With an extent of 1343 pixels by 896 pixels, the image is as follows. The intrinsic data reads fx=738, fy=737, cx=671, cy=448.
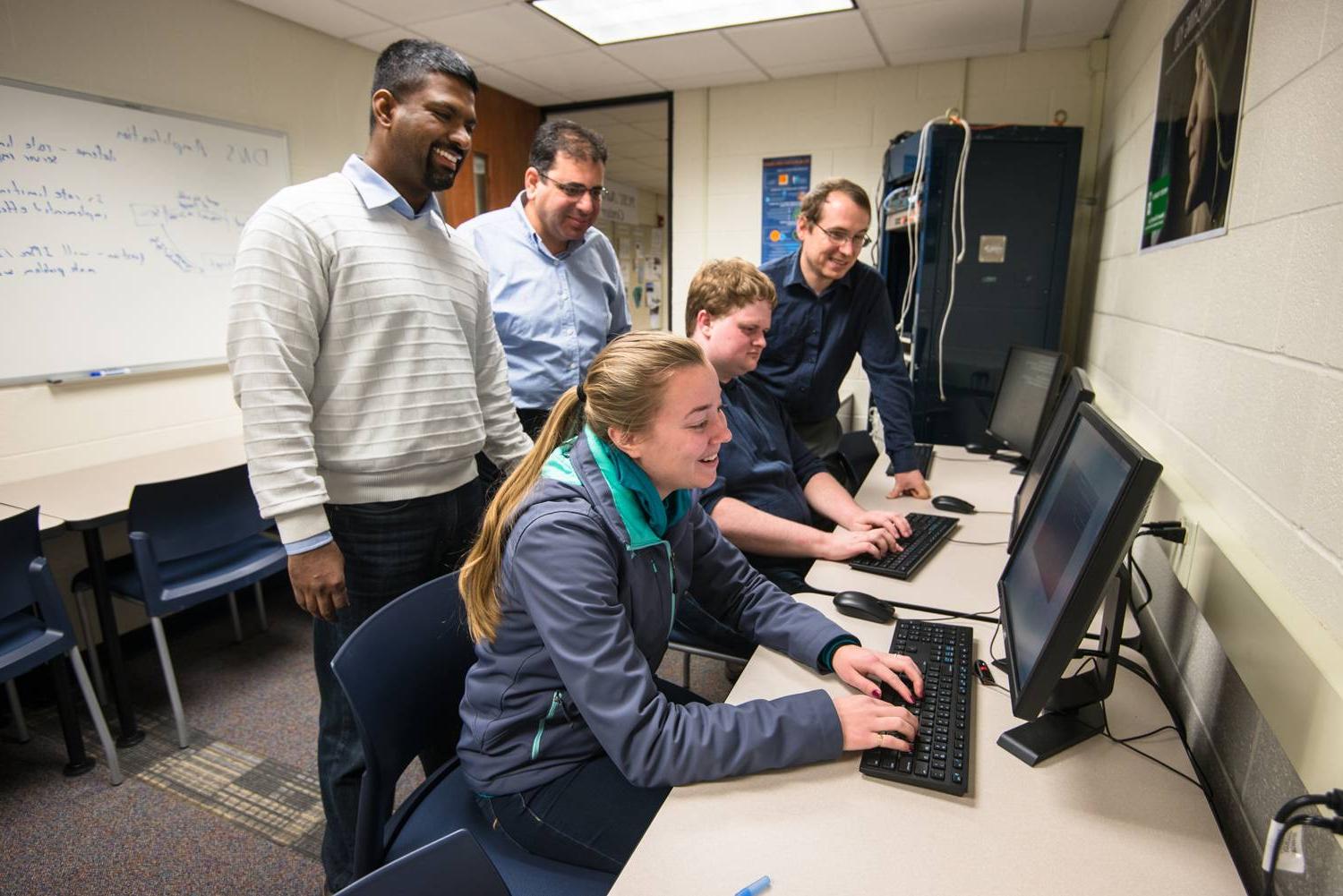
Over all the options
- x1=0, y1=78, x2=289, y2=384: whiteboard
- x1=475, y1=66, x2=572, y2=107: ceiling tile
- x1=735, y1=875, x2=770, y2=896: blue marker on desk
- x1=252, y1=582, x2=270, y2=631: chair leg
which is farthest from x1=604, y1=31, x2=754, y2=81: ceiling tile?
x1=735, y1=875, x2=770, y2=896: blue marker on desk

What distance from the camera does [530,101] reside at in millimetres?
4582

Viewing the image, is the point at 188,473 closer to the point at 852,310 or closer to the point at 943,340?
the point at 852,310

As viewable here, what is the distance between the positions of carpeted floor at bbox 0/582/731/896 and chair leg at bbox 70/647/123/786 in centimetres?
5

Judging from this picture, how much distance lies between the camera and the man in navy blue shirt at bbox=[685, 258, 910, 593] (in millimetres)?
1664

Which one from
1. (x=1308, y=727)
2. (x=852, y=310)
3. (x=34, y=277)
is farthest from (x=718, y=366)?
(x=34, y=277)

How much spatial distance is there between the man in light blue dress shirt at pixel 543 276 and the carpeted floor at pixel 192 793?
111cm

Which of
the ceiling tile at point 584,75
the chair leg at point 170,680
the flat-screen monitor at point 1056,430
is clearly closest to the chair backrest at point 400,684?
the flat-screen monitor at point 1056,430

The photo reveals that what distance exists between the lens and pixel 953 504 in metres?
1.96

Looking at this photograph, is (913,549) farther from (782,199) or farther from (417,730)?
(782,199)

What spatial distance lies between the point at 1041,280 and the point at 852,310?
3.81 feet

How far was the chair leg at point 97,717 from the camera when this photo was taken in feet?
6.34

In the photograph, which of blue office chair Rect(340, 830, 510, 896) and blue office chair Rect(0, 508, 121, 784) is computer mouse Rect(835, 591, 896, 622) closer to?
blue office chair Rect(340, 830, 510, 896)

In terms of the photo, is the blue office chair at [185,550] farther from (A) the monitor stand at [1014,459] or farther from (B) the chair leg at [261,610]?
(A) the monitor stand at [1014,459]

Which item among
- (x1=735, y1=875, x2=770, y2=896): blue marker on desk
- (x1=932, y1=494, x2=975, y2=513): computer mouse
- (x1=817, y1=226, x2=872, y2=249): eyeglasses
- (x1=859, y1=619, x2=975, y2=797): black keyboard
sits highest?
(x1=817, y1=226, x2=872, y2=249): eyeglasses
